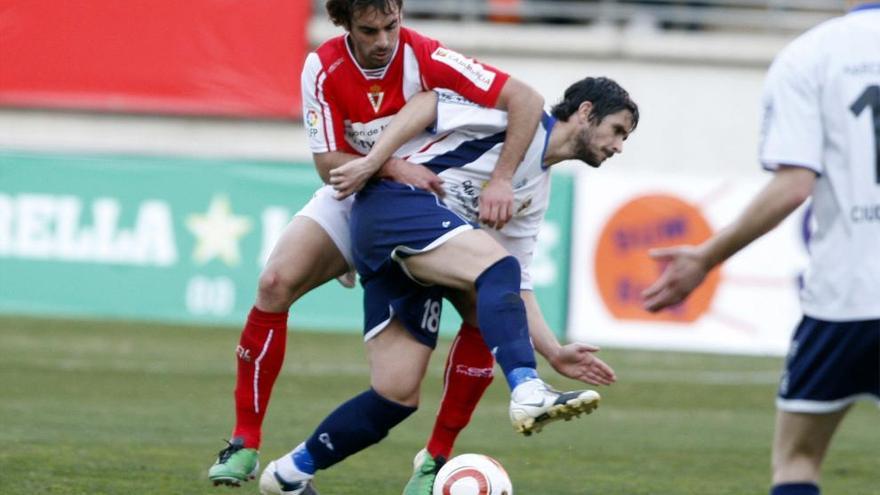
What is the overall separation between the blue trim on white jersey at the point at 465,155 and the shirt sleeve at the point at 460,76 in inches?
6.1

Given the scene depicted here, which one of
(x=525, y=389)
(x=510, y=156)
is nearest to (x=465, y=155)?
(x=510, y=156)

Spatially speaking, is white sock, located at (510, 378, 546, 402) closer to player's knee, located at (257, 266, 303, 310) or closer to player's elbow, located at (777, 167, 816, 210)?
player's knee, located at (257, 266, 303, 310)

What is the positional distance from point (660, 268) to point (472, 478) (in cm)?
992

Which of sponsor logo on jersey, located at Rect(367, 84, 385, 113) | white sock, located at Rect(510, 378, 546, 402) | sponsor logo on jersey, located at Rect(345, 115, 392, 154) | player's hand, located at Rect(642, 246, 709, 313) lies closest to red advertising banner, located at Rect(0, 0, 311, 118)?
sponsor logo on jersey, located at Rect(345, 115, 392, 154)

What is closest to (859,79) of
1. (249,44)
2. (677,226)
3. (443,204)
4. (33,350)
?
(443,204)

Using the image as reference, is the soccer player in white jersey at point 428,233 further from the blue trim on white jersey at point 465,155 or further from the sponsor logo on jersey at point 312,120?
the sponsor logo on jersey at point 312,120

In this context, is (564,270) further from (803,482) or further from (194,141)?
(803,482)

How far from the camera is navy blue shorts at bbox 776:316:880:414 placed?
432 cm

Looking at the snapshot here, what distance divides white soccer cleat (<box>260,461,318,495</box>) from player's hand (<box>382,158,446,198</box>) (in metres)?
1.28

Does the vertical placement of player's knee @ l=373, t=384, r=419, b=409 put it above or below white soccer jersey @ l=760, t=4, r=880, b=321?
below

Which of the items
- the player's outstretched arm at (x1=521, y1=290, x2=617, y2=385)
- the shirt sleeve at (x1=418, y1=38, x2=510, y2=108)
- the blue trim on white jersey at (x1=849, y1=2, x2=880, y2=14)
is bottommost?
the player's outstretched arm at (x1=521, y1=290, x2=617, y2=385)

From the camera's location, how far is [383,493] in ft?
23.2

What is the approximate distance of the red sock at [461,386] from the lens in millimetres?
6832

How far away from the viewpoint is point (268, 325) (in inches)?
266
